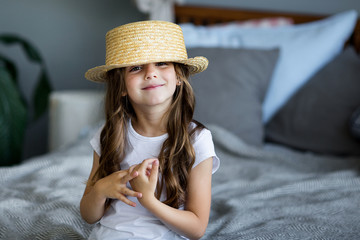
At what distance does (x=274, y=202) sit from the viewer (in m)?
1.19

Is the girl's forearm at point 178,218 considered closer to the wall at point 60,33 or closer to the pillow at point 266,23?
the pillow at point 266,23

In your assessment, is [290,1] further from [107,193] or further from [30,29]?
[107,193]

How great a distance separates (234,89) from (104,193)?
3.47 ft

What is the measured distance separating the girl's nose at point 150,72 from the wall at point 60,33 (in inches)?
76.0

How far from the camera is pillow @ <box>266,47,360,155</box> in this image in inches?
64.7

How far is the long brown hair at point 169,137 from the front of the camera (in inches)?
33.7

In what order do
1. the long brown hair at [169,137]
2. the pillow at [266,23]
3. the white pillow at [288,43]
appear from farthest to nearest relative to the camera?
the pillow at [266,23] → the white pillow at [288,43] → the long brown hair at [169,137]

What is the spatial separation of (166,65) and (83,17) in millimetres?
2056

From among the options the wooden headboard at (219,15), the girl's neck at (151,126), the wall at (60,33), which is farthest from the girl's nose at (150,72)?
the wall at (60,33)

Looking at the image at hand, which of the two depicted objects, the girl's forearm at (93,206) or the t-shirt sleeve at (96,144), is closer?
the girl's forearm at (93,206)

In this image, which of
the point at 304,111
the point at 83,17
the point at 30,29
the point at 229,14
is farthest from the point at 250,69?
the point at 30,29

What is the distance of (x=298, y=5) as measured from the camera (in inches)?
96.0

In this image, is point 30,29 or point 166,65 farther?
point 30,29

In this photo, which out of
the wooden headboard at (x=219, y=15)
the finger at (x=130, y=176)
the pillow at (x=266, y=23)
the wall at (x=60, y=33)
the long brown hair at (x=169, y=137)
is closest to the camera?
the finger at (x=130, y=176)
